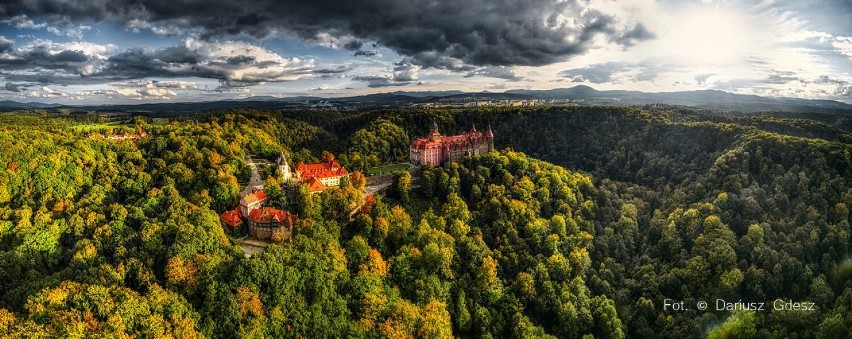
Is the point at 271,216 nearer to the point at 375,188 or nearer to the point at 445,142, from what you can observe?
the point at 375,188

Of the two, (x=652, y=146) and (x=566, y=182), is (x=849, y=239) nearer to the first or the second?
(x=566, y=182)

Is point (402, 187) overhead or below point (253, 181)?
below

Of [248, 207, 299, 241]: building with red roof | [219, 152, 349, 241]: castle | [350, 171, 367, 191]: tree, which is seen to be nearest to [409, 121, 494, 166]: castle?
[350, 171, 367, 191]: tree

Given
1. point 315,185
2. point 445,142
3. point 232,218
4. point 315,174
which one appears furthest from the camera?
point 445,142

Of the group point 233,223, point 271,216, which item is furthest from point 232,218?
point 271,216

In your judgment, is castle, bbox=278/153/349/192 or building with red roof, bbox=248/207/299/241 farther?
castle, bbox=278/153/349/192

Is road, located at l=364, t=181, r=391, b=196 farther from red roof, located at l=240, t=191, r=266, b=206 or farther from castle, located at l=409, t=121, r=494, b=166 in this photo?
red roof, located at l=240, t=191, r=266, b=206
